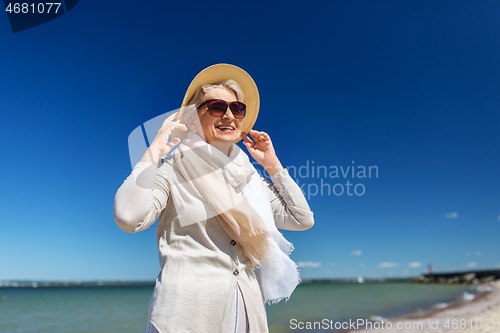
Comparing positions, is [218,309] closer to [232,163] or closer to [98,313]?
[232,163]

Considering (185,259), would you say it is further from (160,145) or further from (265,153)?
(265,153)

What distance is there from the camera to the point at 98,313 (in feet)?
69.1

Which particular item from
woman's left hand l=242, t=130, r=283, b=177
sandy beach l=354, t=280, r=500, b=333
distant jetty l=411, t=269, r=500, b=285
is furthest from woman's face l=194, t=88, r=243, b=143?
distant jetty l=411, t=269, r=500, b=285

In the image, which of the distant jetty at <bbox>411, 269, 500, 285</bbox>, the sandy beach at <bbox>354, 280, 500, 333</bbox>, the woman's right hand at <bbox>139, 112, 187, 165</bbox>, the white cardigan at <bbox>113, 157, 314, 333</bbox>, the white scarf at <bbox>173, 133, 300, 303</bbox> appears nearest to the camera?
the white cardigan at <bbox>113, 157, 314, 333</bbox>

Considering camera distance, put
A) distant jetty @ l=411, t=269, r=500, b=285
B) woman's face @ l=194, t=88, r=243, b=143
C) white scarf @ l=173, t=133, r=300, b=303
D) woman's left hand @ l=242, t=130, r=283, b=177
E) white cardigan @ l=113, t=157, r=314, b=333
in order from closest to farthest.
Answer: white cardigan @ l=113, t=157, r=314, b=333 < white scarf @ l=173, t=133, r=300, b=303 < woman's face @ l=194, t=88, r=243, b=143 < woman's left hand @ l=242, t=130, r=283, b=177 < distant jetty @ l=411, t=269, r=500, b=285

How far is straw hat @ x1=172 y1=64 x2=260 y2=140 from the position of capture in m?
1.95

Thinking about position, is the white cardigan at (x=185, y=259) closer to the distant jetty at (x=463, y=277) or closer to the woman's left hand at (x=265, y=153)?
the woman's left hand at (x=265, y=153)

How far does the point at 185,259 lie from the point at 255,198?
0.52 metres

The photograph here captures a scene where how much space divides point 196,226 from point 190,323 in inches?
16.4

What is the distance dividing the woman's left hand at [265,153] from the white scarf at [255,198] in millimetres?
158

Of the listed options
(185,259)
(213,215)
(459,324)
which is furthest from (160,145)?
(459,324)

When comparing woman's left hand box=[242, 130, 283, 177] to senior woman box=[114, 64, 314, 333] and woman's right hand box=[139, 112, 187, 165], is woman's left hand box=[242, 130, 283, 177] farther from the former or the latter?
woman's right hand box=[139, 112, 187, 165]

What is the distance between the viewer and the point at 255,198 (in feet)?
5.57

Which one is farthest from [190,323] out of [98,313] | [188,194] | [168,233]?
[98,313]
